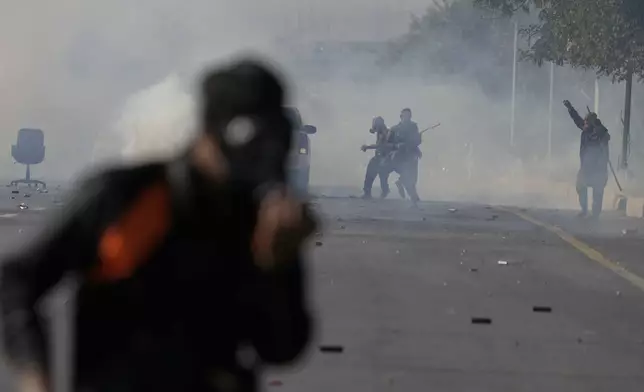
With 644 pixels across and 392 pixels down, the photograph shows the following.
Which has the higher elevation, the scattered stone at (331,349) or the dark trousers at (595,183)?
the scattered stone at (331,349)

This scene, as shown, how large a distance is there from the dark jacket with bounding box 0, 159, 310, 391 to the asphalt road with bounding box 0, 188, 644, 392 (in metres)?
4.70

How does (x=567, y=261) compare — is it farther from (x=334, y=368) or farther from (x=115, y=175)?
(x=115, y=175)

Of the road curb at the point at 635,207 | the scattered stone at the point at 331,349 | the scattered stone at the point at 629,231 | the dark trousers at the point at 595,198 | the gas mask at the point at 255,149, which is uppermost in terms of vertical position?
the gas mask at the point at 255,149

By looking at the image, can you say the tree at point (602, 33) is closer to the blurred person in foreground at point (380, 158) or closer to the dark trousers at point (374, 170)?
the blurred person in foreground at point (380, 158)

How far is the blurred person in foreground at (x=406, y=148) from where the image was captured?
94.7 feet

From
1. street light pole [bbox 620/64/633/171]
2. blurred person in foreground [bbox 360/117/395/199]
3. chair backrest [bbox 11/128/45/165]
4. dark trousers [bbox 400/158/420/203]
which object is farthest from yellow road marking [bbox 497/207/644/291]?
chair backrest [bbox 11/128/45/165]

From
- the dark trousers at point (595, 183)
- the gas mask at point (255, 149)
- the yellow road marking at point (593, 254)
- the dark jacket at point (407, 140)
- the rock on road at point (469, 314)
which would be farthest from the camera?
the dark jacket at point (407, 140)

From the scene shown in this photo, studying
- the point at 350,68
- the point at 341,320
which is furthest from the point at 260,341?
the point at 350,68

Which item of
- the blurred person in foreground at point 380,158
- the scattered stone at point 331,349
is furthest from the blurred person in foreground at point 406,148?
the scattered stone at point 331,349

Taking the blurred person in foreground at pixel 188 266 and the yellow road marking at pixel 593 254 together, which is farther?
the yellow road marking at pixel 593 254

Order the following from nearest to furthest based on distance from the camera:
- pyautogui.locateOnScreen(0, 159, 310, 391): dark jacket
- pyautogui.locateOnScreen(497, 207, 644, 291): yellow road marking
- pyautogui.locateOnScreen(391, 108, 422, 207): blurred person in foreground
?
pyautogui.locateOnScreen(0, 159, 310, 391): dark jacket, pyautogui.locateOnScreen(497, 207, 644, 291): yellow road marking, pyautogui.locateOnScreen(391, 108, 422, 207): blurred person in foreground

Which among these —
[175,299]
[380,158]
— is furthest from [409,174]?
[175,299]

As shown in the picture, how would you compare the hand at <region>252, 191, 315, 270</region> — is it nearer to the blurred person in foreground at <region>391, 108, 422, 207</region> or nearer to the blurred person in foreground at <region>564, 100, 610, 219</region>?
the blurred person in foreground at <region>564, 100, 610, 219</region>

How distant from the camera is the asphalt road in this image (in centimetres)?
819
